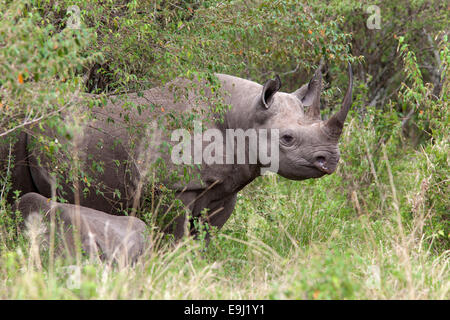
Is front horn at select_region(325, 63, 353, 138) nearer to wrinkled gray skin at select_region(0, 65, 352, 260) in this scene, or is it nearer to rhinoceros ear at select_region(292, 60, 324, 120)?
wrinkled gray skin at select_region(0, 65, 352, 260)

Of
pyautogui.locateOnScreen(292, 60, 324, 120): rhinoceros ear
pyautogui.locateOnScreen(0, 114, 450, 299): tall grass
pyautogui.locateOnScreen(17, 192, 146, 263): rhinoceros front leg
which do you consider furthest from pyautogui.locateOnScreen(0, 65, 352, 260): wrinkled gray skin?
pyautogui.locateOnScreen(0, 114, 450, 299): tall grass

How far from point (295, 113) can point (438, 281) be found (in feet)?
7.56

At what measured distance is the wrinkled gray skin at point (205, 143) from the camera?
7211 mm

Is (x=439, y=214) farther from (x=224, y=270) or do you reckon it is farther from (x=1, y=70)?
(x=1, y=70)

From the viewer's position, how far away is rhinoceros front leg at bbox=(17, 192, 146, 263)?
643cm

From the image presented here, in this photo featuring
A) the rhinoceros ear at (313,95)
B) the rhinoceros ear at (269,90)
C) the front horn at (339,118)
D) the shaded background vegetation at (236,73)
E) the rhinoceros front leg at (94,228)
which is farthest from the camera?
the rhinoceros ear at (313,95)

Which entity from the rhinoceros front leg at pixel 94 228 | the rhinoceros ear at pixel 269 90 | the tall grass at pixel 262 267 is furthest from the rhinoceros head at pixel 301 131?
the rhinoceros front leg at pixel 94 228

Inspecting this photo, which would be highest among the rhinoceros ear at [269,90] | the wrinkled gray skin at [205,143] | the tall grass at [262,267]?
the rhinoceros ear at [269,90]

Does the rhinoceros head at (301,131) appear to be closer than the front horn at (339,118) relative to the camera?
No

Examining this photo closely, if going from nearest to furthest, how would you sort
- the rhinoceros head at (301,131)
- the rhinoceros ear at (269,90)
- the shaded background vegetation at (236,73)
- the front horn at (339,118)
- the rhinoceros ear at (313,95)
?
the shaded background vegetation at (236,73) < the front horn at (339,118) < the rhinoceros head at (301,131) < the rhinoceros ear at (269,90) < the rhinoceros ear at (313,95)

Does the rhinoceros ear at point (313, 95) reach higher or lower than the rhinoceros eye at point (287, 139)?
higher

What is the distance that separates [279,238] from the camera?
27.6 feet

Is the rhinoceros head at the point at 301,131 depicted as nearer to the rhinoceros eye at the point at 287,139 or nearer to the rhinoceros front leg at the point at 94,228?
the rhinoceros eye at the point at 287,139
